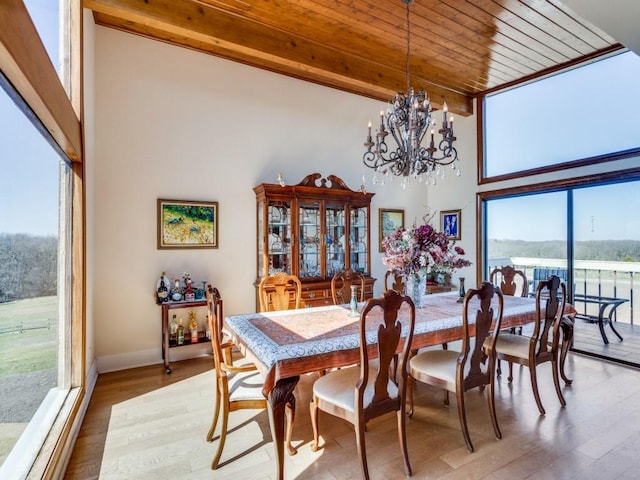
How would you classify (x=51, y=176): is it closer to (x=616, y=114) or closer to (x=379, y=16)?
(x=379, y=16)

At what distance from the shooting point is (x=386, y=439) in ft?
7.28

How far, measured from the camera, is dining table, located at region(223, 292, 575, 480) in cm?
177

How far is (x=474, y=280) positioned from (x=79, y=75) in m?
5.37

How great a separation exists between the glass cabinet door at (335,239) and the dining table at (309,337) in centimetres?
144

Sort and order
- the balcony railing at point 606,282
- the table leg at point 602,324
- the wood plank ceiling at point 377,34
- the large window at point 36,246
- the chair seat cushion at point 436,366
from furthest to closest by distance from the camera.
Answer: the table leg at point 602,324 → the balcony railing at point 606,282 → the wood plank ceiling at point 377,34 → the chair seat cushion at point 436,366 → the large window at point 36,246

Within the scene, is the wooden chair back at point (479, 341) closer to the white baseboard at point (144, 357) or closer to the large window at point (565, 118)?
the white baseboard at point (144, 357)

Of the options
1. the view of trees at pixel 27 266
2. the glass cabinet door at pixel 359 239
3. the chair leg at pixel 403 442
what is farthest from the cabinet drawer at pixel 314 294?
A: the view of trees at pixel 27 266

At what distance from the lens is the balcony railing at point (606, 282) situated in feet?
12.2

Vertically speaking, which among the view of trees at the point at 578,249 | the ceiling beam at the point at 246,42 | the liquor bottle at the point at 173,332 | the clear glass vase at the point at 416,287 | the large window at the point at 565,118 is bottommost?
the liquor bottle at the point at 173,332

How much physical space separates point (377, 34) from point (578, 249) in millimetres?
3484

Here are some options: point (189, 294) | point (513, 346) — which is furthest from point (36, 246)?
point (513, 346)

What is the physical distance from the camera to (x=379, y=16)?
3287 millimetres

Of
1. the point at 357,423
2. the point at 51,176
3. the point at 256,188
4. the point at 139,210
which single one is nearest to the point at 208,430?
the point at 357,423

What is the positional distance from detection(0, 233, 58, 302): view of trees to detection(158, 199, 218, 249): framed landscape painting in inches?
55.7
